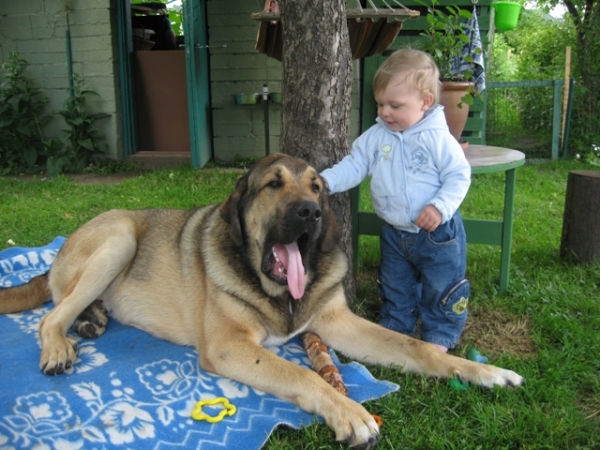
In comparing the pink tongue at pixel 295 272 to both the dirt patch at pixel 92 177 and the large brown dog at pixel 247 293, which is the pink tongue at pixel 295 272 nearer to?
the large brown dog at pixel 247 293

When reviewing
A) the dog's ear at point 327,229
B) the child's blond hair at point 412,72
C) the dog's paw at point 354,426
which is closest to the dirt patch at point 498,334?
the dog's ear at point 327,229

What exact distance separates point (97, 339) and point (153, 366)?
1.93 ft

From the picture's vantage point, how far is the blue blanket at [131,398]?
2.44 m

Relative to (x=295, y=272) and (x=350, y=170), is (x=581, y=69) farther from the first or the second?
(x=295, y=272)

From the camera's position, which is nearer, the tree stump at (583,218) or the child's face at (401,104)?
the child's face at (401,104)

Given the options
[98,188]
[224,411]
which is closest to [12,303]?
[224,411]

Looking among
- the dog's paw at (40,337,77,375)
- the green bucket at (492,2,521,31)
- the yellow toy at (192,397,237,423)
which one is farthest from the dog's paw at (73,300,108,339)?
the green bucket at (492,2,521,31)

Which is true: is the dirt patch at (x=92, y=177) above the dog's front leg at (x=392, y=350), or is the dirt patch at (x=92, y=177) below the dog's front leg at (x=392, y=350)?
above

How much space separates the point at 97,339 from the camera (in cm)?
347

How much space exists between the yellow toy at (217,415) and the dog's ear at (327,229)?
3.41 ft

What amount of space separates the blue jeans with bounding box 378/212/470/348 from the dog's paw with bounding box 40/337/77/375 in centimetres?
192

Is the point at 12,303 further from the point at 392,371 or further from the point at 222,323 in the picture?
the point at 392,371

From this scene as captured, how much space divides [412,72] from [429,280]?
125cm

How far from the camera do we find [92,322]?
353 cm
